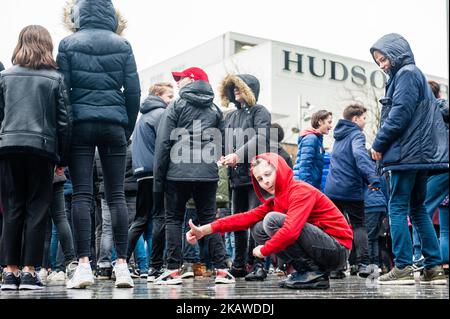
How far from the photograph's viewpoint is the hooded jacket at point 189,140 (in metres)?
5.19

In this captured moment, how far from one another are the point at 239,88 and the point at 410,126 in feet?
5.61

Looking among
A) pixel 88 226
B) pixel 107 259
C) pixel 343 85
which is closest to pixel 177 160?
pixel 88 226

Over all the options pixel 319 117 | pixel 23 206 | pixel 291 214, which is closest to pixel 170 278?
pixel 23 206

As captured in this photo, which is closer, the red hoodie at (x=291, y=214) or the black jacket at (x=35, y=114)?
the red hoodie at (x=291, y=214)

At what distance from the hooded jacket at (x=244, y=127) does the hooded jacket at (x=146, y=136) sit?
704 mm

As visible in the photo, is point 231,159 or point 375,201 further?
point 375,201

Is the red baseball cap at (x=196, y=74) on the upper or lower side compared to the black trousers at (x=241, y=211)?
upper

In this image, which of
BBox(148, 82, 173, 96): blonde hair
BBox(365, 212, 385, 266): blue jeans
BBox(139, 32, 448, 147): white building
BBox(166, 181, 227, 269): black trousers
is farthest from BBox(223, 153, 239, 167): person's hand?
BBox(139, 32, 448, 147): white building

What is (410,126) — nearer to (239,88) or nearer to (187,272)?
(239,88)

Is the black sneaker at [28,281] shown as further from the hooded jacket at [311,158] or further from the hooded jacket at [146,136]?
the hooded jacket at [311,158]

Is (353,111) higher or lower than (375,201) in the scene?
higher

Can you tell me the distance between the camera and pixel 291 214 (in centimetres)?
396

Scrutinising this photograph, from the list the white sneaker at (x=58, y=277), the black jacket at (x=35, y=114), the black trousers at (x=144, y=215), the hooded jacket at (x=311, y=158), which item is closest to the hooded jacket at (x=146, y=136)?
the black trousers at (x=144, y=215)

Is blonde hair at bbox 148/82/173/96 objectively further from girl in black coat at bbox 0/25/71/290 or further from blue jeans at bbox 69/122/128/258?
girl in black coat at bbox 0/25/71/290
